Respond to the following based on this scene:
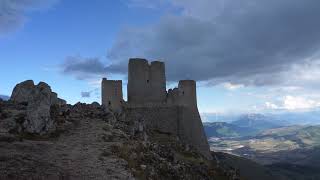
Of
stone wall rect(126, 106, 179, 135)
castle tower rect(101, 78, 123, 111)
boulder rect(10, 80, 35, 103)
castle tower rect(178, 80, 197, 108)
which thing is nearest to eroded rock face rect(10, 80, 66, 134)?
boulder rect(10, 80, 35, 103)

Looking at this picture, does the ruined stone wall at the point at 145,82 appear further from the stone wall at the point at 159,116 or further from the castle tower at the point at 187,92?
the castle tower at the point at 187,92

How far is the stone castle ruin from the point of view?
74.9 m

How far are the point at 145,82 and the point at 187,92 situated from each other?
780 centimetres

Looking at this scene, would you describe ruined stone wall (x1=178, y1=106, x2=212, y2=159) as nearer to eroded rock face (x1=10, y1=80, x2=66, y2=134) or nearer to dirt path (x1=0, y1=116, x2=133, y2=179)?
dirt path (x1=0, y1=116, x2=133, y2=179)

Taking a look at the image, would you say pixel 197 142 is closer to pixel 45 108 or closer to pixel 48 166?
Result: pixel 45 108

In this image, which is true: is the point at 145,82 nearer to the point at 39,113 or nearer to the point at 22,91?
the point at 22,91

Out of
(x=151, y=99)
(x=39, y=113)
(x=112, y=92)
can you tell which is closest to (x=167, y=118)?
(x=151, y=99)

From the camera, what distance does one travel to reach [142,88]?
76.3 meters

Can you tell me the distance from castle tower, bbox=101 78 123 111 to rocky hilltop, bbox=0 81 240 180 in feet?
70.7

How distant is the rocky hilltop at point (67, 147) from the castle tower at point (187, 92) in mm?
27010

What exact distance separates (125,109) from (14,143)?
1475 inches

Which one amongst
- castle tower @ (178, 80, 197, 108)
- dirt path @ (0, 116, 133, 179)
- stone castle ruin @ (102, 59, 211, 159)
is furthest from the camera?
castle tower @ (178, 80, 197, 108)

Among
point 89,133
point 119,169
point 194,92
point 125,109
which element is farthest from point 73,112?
point 194,92

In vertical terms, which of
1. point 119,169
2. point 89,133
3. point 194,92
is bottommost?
point 119,169
